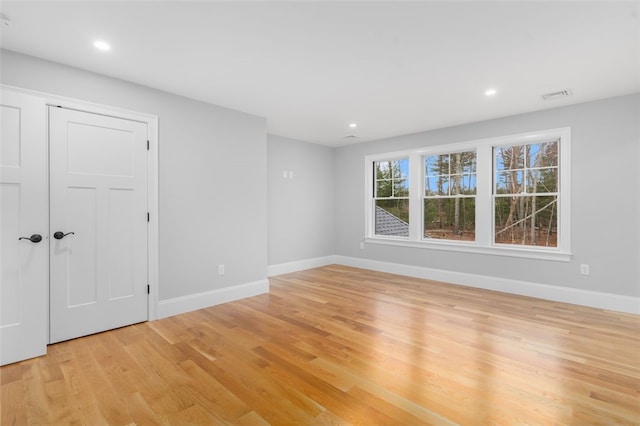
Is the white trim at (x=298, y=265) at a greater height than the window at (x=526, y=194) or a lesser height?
lesser

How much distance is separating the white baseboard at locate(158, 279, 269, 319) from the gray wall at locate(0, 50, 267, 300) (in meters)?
0.07

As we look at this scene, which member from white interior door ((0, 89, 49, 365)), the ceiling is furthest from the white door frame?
white interior door ((0, 89, 49, 365))

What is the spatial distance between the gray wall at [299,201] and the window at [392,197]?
1.08 metres

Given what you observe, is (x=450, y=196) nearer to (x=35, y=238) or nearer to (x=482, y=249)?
(x=482, y=249)

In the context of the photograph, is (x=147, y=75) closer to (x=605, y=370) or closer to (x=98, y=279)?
(x=98, y=279)

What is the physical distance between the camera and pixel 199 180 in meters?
3.75

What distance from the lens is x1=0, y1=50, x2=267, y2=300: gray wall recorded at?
10.2ft

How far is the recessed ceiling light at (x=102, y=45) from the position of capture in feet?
8.07

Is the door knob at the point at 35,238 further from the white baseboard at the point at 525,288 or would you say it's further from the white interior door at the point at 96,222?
the white baseboard at the point at 525,288

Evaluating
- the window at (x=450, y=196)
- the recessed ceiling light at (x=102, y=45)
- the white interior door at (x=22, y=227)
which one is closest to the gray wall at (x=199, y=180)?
the white interior door at (x=22, y=227)

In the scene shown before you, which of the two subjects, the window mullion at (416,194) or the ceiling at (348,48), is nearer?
the ceiling at (348,48)

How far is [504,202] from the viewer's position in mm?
4602

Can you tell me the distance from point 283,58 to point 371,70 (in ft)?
2.90

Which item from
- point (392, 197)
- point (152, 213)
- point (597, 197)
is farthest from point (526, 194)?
point (152, 213)
